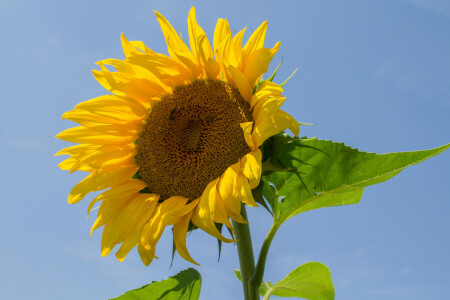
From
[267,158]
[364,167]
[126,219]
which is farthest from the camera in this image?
[126,219]

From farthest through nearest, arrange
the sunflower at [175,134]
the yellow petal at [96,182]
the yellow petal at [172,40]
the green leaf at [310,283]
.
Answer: the green leaf at [310,283] → the yellow petal at [96,182] → the yellow petal at [172,40] → the sunflower at [175,134]

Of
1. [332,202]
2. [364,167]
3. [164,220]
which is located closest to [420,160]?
[364,167]

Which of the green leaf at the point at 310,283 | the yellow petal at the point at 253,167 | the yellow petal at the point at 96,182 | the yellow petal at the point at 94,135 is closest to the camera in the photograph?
the yellow petal at the point at 253,167

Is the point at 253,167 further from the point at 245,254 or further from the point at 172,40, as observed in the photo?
the point at 172,40

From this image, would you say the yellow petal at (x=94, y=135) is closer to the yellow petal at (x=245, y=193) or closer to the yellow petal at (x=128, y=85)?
the yellow petal at (x=128, y=85)

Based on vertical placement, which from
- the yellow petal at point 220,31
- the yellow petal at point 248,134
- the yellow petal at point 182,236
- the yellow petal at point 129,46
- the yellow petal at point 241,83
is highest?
the yellow petal at point 129,46

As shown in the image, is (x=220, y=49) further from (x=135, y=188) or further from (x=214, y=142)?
(x=135, y=188)

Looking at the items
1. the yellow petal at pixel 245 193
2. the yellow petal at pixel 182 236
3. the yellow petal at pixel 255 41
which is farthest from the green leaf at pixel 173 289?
the yellow petal at pixel 255 41
